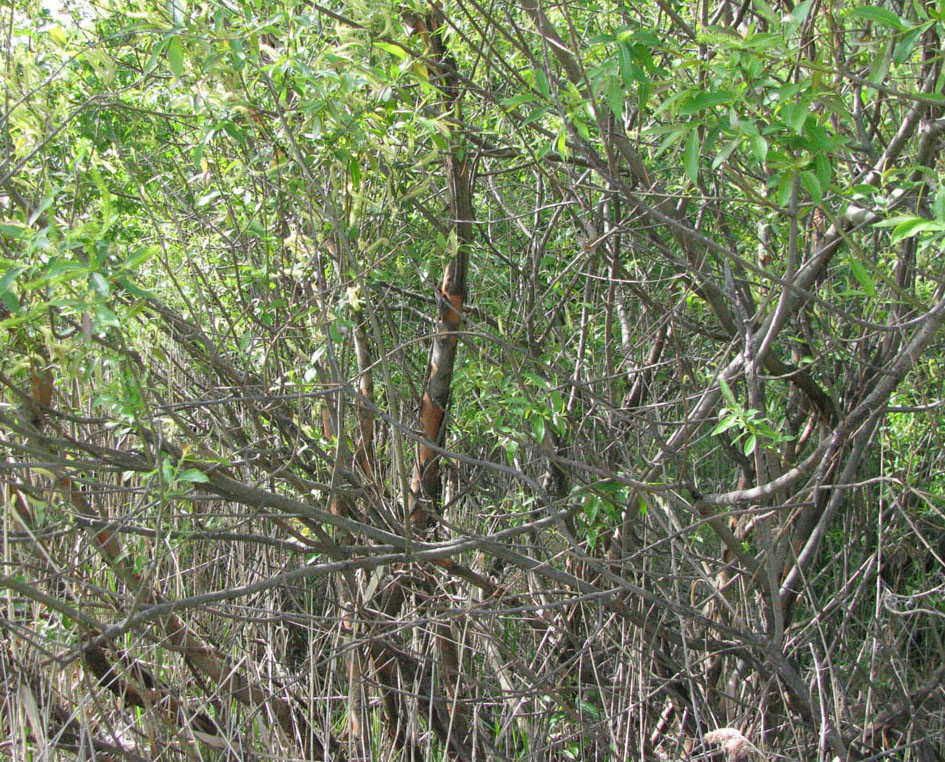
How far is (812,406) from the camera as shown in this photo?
300cm

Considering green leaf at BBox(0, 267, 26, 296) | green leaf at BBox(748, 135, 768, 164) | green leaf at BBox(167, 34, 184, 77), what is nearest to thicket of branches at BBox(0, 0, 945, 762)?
green leaf at BBox(167, 34, 184, 77)

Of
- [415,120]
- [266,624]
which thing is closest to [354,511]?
[266,624]

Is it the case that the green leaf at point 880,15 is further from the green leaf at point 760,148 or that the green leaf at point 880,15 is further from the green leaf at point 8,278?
the green leaf at point 8,278

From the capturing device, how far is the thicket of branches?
2.22 metres

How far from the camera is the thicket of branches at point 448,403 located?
222 cm

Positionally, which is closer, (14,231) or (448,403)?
(14,231)

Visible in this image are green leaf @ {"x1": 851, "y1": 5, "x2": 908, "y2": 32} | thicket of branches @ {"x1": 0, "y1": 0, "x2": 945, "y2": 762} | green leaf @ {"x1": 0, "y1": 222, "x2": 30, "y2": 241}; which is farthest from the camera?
thicket of branches @ {"x1": 0, "y1": 0, "x2": 945, "y2": 762}

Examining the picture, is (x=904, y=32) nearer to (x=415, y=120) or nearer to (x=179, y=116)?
(x=415, y=120)

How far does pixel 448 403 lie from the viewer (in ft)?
10.2

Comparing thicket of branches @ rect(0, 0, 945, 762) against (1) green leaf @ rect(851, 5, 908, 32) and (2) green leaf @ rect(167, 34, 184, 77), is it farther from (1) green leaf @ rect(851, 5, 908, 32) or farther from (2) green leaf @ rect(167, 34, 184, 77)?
(1) green leaf @ rect(851, 5, 908, 32)

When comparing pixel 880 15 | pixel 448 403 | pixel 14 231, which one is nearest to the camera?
pixel 880 15

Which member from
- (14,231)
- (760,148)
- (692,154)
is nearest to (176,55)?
(14,231)

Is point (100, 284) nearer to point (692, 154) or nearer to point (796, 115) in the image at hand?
point (692, 154)

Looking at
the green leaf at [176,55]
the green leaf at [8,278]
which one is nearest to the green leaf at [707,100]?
the green leaf at [176,55]
